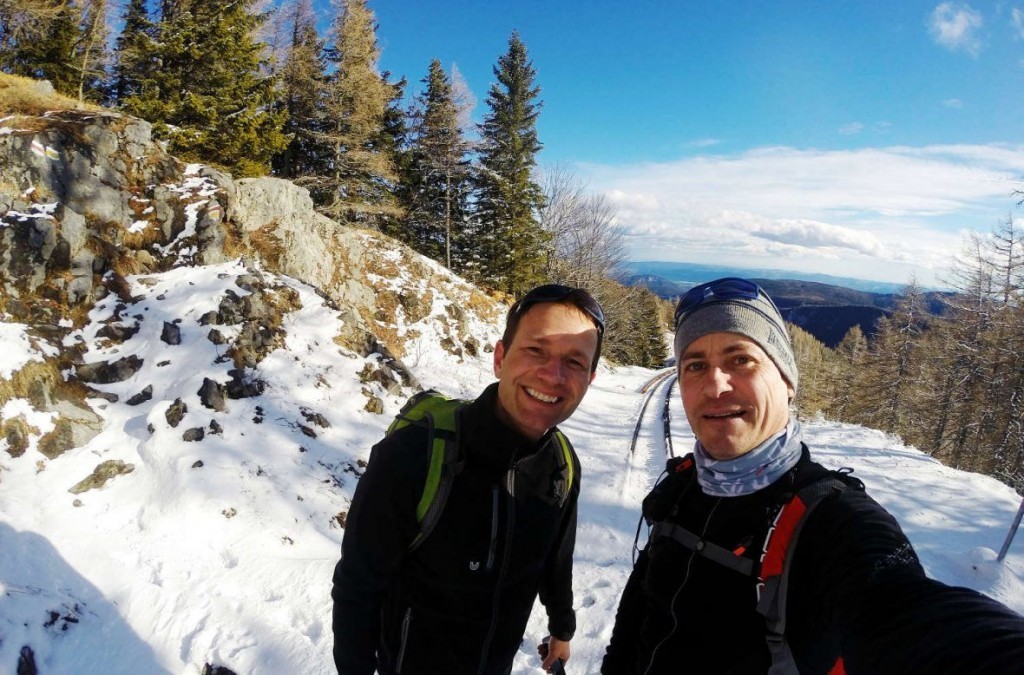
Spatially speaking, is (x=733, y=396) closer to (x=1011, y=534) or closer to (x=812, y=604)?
(x=812, y=604)

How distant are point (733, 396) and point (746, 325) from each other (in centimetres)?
28

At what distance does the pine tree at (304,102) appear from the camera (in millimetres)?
19781

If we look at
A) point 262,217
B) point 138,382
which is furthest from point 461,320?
point 138,382

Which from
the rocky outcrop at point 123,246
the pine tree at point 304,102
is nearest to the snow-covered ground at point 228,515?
the rocky outcrop at point 123,246

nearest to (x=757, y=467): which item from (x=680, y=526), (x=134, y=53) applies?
(x=680, y=526)

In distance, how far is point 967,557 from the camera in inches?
225

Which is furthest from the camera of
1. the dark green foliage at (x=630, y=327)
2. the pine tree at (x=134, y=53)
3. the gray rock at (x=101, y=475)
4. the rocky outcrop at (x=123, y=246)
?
the dark green foliage at (x=630, y=327)

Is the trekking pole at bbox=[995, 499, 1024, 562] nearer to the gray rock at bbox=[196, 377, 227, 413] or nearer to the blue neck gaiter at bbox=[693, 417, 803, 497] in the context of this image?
the blue neck gaiter at bbox=[693, 417, 803, 497]

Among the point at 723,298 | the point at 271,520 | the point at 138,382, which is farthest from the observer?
the point at 138,382

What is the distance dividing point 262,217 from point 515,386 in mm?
11468

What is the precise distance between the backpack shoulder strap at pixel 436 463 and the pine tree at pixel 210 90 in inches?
572

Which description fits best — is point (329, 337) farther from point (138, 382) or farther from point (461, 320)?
point (461, 320)

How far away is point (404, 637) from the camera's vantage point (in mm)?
1958

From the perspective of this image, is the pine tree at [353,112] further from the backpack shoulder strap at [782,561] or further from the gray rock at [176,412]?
the backpack shoulder strap at [782,561]
